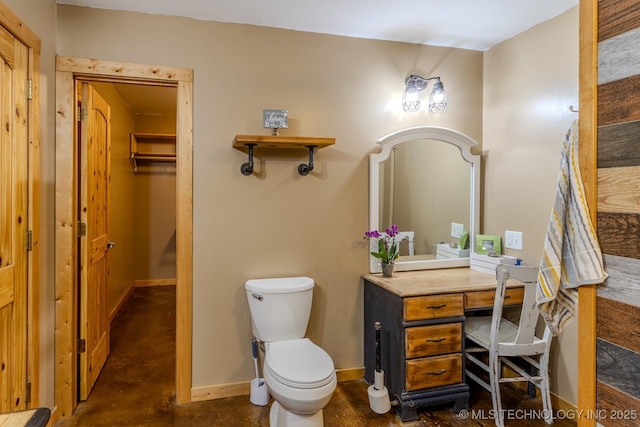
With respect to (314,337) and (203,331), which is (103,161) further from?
(314,337)

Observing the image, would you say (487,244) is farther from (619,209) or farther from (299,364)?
(619,209)

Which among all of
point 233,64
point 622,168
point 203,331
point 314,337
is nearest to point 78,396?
point 203,331

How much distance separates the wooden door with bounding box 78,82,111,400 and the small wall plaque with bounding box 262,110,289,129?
1.14 meters

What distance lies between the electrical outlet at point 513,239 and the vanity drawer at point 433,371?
35.7 inches

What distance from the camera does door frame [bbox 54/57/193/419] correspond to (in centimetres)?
217

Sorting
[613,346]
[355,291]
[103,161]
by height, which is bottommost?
[355,291]

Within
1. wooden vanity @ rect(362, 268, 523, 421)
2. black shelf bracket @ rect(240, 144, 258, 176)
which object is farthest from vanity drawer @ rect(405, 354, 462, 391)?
black shelf bracket @ rect(240, 144, 258, 176)

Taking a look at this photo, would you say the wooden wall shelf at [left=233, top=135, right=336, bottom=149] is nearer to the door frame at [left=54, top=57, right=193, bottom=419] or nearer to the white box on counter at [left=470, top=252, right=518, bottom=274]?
the door frame at [left=54, top=57, right=193, bottom=419]

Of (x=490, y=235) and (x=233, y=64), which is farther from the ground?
(x=233, y=64)

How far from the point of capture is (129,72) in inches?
88.9

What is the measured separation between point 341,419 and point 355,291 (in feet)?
2.71

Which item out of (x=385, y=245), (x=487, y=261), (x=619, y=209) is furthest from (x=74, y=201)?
(x=487, y=261)

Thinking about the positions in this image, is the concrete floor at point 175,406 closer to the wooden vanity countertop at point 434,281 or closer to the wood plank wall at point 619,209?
the wooden vanity countertop at point 434,281

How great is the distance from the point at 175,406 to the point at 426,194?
2232 millimetres
